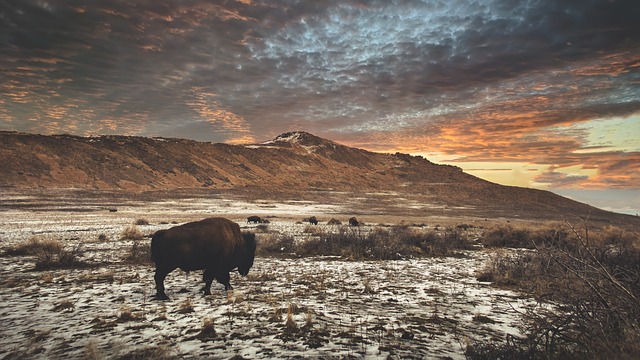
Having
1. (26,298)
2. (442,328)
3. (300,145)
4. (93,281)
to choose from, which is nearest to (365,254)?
(442,328)

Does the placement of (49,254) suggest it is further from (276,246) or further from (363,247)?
(363,247)

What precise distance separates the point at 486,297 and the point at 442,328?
282 cm

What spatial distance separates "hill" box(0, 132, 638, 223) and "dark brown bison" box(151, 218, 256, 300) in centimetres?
4898

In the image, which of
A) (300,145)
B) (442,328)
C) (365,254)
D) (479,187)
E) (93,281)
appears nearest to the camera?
(442,328)

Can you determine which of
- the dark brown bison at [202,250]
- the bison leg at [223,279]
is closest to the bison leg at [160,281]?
the dark brown bison at [202,250]

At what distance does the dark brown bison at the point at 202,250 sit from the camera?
7.25m

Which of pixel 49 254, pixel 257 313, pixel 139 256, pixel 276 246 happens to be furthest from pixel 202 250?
pixel 49 254

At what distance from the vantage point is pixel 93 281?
8969 millimetres

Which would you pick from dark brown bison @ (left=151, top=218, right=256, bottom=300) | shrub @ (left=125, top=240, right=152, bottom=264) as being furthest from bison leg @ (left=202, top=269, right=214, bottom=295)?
shrub @ (left=125, top=240, right=152, bottom=264)

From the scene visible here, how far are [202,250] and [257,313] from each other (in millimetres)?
1962

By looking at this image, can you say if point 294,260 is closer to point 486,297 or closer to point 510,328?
point 486,297

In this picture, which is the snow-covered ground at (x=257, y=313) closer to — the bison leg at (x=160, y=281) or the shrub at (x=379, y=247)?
the bison leg at (x=160, y=281)

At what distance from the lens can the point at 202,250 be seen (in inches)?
298

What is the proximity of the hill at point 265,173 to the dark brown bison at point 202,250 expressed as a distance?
49.0m
